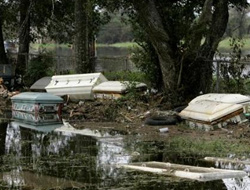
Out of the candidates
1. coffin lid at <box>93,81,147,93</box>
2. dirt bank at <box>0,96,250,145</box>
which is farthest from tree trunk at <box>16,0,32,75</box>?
coffin lid at <box>93,81,147,93</box>

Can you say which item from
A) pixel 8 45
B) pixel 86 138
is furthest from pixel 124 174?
pixel 8 45

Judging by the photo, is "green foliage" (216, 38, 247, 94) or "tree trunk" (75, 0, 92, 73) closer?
"green foliage" (216, 38, 247, 94)

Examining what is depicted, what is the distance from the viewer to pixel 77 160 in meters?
8.75

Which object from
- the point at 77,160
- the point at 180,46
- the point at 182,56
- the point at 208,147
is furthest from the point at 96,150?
the point at 180,46

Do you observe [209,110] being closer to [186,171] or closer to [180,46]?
[180,46]

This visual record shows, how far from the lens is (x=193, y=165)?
823 cm

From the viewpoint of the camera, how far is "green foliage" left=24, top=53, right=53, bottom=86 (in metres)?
22.1

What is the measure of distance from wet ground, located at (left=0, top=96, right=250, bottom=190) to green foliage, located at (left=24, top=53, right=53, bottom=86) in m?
6.63

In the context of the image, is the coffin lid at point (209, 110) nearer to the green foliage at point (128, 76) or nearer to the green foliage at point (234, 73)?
the green foliage at point (234, 73)

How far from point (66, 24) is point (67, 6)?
1.34m

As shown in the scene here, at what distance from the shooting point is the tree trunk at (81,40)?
66.4 feet

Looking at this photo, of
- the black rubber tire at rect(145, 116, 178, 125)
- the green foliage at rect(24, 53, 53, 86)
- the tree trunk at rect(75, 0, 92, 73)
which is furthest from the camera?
the green foliage at rect(24, 53, 53, 86)

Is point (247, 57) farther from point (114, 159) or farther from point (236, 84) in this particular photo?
point (114, 159)

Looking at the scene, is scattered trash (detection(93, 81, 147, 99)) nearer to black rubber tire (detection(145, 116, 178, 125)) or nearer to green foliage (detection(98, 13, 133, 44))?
black rubber tire (detection(145, 116, 178, 125))
